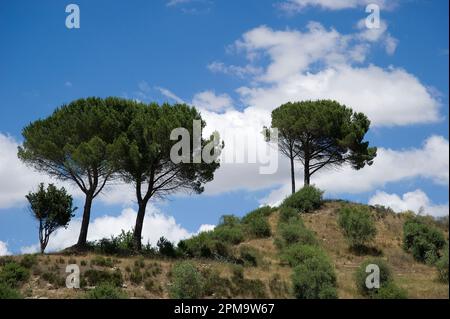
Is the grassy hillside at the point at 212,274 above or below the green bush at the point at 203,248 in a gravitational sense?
below

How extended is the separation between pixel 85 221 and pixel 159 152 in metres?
6.50

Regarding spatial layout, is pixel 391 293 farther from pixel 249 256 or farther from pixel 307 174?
pixel 307 174

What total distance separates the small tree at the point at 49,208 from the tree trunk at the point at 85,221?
2.07 meters

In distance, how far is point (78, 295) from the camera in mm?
24297

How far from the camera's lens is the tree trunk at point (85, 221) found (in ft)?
114

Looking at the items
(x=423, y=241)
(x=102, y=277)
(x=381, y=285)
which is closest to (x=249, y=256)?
(x=423, y=241)

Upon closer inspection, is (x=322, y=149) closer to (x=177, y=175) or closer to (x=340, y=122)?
(x=340, y=122)

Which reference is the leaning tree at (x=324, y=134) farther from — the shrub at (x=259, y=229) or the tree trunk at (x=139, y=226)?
the tree trunk at (x=139, y=226)

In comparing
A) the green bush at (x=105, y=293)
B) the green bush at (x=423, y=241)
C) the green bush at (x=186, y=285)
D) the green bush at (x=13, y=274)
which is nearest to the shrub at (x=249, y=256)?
the green bush at (x=186, y=285)

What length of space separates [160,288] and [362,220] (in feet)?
59.8

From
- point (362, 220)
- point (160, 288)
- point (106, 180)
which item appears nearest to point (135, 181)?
point (106, 180)

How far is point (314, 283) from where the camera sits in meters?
23.8

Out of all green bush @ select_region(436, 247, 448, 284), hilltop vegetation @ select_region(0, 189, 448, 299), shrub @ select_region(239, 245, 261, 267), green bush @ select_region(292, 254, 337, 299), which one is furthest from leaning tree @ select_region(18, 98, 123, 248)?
green bush @ select_region(436, 247, 448, 284)
